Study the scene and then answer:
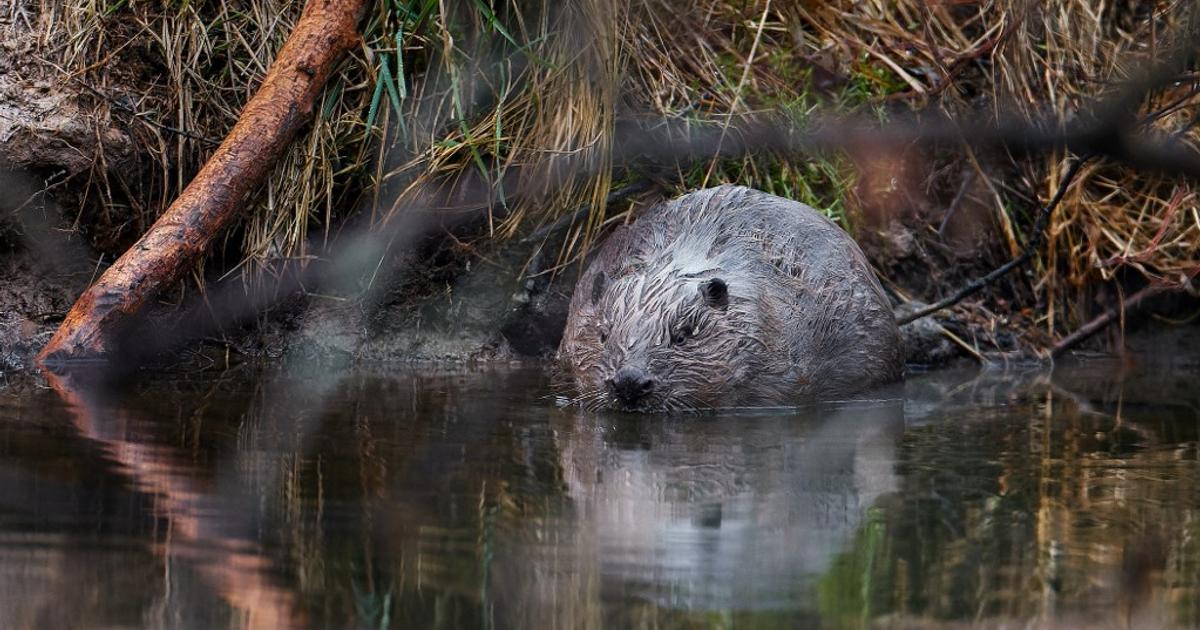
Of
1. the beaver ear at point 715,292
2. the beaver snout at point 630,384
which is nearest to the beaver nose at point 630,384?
the beaver snout at point 630,384

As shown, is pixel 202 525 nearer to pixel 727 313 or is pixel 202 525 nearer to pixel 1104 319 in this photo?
pixel 727 313

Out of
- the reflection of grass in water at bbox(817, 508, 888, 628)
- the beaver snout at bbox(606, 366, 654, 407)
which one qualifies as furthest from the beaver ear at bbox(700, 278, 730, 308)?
the reflection of grass in water at bbox(817, 508, 888, 628)

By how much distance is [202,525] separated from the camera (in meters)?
3.01

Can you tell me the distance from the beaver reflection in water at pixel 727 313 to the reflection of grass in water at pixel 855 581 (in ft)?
6.46

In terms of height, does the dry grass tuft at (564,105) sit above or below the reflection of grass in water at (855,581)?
above

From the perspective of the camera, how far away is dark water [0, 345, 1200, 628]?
254cm

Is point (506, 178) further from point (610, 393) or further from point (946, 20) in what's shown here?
point (946, 20)

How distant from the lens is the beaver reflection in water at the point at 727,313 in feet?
17.0

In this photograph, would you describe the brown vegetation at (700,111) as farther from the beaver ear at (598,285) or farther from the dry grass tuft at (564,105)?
the beaver ear at (598,285)

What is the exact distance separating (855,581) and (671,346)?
2.47m

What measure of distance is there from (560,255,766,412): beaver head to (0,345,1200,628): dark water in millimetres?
151

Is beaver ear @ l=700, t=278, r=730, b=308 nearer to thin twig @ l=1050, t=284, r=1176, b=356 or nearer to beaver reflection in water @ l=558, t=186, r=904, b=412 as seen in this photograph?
beaver reflection in water @ l=558, t=186, r=904, b=412

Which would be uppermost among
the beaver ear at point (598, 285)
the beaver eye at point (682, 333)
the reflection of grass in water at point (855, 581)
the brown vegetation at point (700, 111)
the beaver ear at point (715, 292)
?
the brown vegetation at point (700, 111)

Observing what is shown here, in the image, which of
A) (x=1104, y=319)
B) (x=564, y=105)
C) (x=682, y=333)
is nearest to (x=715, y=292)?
(x=682, y=333)
